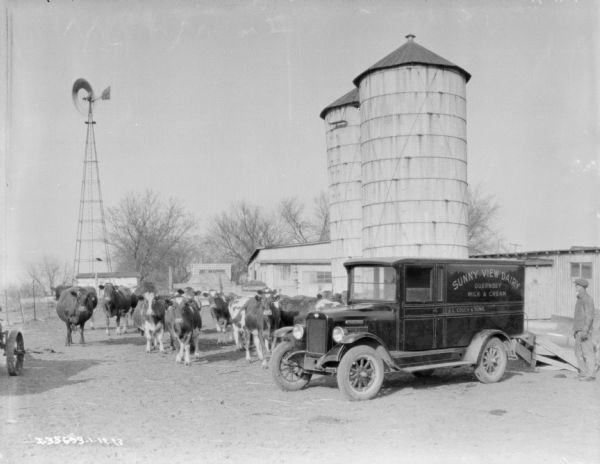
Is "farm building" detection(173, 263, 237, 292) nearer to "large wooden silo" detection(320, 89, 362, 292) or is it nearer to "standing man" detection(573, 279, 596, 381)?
"large wooden silo" detection(320, 89, 362, 292)

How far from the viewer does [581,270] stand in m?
28.3

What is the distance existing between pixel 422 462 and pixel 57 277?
7293 cm

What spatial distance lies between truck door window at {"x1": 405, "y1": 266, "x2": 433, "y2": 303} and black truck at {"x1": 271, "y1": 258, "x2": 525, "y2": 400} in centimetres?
2

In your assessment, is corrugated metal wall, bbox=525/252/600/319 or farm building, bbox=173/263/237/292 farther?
farm building, bbox=173/263/237/292

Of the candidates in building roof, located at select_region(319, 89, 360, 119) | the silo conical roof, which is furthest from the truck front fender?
building roof, located at select_region(319, 89, 360, 119)

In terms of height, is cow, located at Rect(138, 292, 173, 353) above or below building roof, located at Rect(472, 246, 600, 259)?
below

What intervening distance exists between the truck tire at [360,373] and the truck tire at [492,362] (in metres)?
2.54

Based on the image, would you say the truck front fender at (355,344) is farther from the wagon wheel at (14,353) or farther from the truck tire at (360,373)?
the wagon wheel at (14,353)

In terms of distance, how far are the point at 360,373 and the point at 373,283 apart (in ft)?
5.99

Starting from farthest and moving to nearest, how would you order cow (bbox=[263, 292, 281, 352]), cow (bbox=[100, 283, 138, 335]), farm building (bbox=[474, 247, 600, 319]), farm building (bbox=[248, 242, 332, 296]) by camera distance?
farm building (bbox=[248, 242, 332, 296]), farm building (bbox=[474, 247, 600, 319]), cow (bbox=[100, 283, 138, 335]), cow (bbox=[263, 292, 281, 352])

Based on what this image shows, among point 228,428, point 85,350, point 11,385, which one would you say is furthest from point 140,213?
point 228,428

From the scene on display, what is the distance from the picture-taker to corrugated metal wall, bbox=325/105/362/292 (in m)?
36.3

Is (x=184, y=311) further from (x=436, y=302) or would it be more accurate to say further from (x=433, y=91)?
(x=433, y=91)

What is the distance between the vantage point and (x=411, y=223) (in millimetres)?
27422
